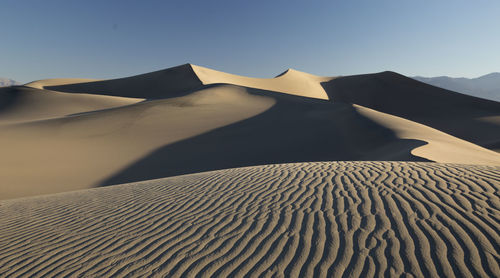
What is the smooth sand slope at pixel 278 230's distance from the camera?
3184mm

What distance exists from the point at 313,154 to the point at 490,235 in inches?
401

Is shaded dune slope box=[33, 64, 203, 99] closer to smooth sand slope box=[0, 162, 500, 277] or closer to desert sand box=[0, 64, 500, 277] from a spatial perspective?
desert sand box=[0, 64, 500, 277]

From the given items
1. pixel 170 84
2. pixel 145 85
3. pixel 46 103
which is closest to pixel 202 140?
pixel 46 103

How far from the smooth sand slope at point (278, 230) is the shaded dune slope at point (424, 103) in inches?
708

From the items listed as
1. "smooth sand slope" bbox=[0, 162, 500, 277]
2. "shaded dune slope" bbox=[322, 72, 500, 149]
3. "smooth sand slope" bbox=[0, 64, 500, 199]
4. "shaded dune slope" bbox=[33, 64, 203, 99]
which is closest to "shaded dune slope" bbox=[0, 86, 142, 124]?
"smooth sand slope" bbox=[0, 64, 500, 199]

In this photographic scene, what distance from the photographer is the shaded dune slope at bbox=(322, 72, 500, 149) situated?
26.8 meters

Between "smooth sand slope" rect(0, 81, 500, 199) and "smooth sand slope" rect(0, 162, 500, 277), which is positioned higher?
"smooth sand slope" rect(0, 162, 500, 277)

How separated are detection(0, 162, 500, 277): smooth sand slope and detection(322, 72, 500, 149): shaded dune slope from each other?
59.0ft

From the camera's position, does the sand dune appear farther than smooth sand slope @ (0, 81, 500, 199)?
Yes

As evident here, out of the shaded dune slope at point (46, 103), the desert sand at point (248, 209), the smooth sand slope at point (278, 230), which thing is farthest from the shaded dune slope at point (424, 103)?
the shaded dune slope at point (46, 103)

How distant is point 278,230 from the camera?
3.92 m

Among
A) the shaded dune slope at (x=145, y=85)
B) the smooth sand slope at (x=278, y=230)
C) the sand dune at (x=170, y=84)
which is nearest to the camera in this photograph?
the smooth sand slope at (x=278, y=230)

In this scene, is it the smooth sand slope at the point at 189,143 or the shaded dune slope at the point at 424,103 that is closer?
the smooth sand slope at the point at 189,143

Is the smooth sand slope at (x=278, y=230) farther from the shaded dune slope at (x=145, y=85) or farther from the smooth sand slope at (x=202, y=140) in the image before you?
the shaded dune slope at (x=145, y=85)
